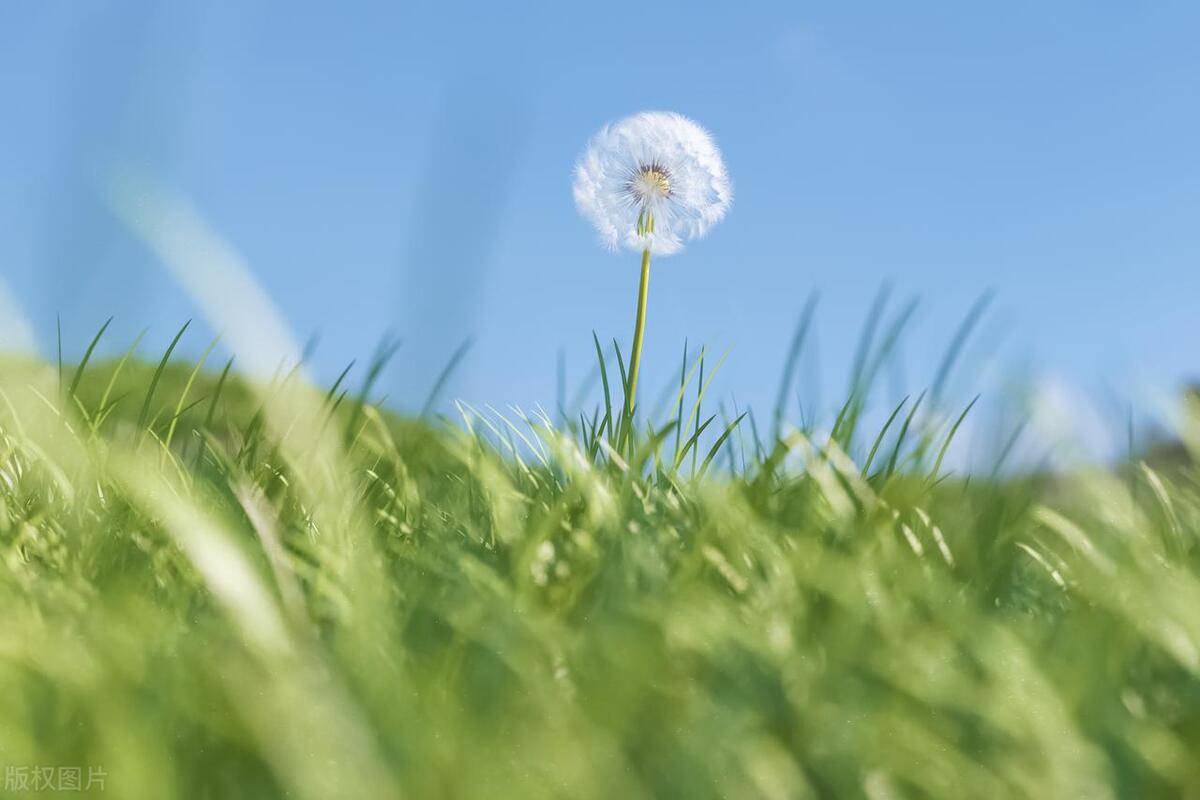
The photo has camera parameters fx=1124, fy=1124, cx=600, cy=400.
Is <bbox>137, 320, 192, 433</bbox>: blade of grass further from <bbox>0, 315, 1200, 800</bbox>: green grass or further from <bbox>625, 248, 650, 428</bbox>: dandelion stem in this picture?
<bbox>625, 248, 650, 428</bbox>: dandelion stem

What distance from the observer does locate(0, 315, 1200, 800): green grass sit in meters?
0.97

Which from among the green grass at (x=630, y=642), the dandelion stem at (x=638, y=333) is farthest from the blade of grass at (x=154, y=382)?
the dandelion stem at (x=638, y=333)

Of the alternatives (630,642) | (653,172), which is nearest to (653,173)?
(653,172)

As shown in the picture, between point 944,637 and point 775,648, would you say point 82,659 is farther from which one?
point 944,637

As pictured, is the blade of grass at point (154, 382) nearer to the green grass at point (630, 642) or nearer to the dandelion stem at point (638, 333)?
the green grass at point (630, 642)

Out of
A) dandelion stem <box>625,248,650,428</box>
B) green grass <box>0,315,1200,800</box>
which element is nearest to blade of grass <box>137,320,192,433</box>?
green grass <box>0,315,1200,800</box>

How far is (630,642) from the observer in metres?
1.14

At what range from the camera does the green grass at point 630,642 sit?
97cm

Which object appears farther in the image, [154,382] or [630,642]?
[154,382]

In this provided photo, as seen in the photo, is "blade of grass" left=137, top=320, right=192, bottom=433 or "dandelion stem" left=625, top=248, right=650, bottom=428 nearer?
"blade of grass" left=137, top=320, right=192, bottom=433

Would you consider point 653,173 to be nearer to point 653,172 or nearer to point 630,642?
point 653,172

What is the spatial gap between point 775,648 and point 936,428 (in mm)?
746

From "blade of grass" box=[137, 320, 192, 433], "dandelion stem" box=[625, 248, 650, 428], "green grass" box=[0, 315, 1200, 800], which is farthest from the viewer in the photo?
"dandelion stem" box=[625, 248, 650, 428]

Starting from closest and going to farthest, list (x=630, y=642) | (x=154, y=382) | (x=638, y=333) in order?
(x=630, y=642) < (x=154, y=382) < (x=638, y=333)
